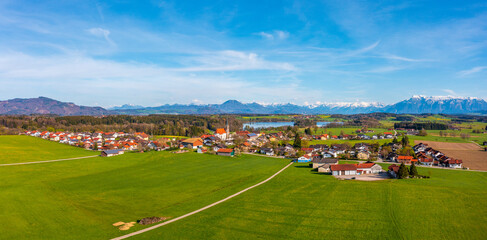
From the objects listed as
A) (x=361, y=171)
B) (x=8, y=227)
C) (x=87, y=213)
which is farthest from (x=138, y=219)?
(x=361, y=171)

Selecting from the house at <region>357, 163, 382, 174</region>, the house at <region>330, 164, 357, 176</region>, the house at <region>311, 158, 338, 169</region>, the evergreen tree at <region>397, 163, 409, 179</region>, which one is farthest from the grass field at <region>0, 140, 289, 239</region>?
the evergreen tree at <region>397, 163, 409, 179</region>

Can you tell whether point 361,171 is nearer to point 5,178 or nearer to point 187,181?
point 187,181

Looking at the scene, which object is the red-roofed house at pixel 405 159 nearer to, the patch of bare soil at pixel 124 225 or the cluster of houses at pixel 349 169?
the cluster of houses at pixel 349 169

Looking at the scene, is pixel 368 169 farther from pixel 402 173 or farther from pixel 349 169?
pixel 402 173

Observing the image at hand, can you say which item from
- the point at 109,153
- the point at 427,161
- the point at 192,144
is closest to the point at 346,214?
the point at 427,161

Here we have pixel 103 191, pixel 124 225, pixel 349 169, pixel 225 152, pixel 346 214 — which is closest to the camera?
pixel 124 225

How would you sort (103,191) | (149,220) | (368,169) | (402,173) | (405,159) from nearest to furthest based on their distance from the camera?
(149,220), (103,191), (402,173), (368,169), (405,159)

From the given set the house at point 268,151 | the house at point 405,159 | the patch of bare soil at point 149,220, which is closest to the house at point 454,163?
the house at point 405,159
